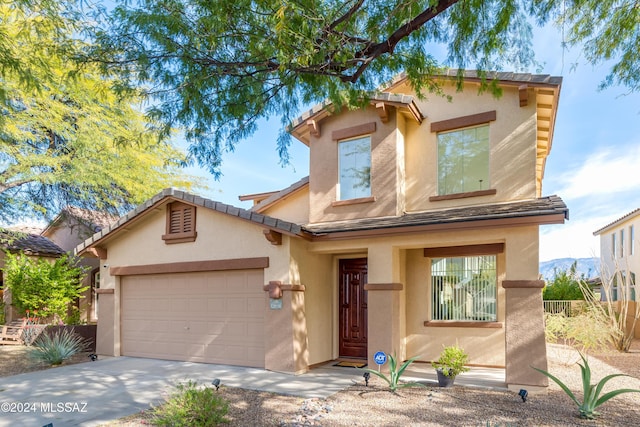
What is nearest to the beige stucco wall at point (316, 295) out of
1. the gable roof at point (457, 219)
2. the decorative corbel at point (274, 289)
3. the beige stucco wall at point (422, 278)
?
Result: the beige stucco wall at point (422, 278)

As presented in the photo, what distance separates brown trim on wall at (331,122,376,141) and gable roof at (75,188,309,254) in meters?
2.93

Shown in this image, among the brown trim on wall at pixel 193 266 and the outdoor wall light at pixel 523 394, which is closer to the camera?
the outdoor wall light at pixel 523 394

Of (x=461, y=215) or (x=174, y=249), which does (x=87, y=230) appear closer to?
(x=174, y=249)

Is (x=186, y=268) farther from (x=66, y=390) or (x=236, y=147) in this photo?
(x=236, y=147)

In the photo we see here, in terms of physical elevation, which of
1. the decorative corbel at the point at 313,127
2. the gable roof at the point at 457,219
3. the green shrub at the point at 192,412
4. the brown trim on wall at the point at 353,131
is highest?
the decorative corbel at the point at 313,127

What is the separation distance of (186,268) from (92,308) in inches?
378

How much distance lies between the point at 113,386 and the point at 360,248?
577cm

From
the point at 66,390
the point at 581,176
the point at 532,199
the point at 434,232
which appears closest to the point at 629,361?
the point at 532,199

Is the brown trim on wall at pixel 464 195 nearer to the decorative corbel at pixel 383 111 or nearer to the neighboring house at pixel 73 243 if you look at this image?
the decorative corbel at pixel 383 111

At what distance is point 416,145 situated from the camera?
10938mm

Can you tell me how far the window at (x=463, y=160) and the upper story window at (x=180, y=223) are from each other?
6.20 m

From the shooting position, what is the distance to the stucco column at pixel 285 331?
31.2ft

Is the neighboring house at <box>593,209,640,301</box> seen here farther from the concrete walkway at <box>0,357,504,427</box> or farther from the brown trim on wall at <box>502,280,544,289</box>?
the concrete walkway at <box>0,357,504,427</box>

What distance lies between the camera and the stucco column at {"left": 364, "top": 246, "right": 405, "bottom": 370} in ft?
30.5
